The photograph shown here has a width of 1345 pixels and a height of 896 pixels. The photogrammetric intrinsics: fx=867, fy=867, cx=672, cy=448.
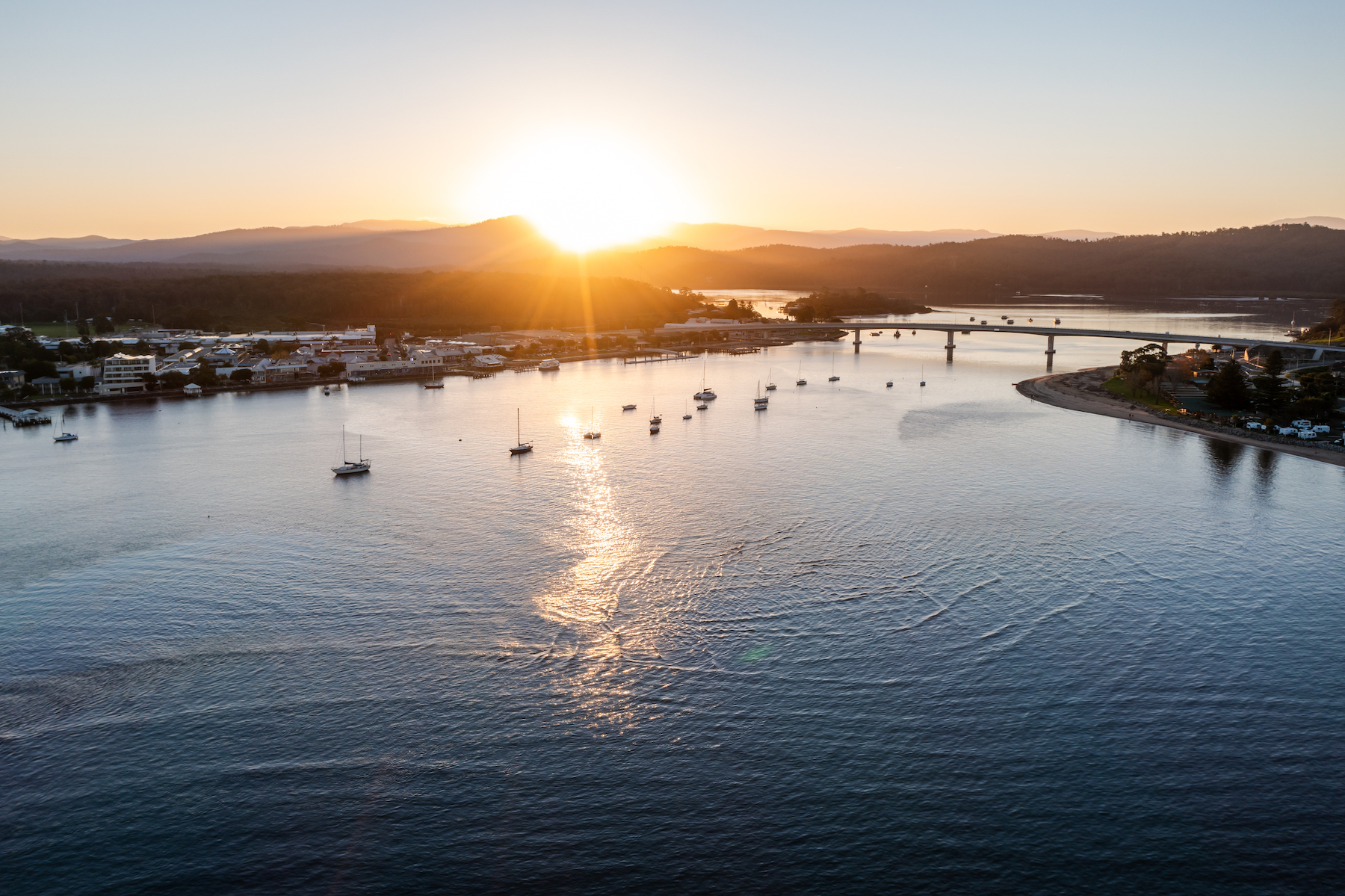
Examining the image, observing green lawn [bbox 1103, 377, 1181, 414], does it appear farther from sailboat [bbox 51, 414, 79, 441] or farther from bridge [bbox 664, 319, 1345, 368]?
sailboat [bbox 51, 414, 79, 441]

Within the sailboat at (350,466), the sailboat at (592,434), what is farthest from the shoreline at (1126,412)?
the sailboat at (350,466)

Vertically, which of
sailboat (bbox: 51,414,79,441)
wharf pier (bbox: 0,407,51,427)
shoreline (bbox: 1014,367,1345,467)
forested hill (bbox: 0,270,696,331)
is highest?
forested hill (bbox: 0,270,696,331)

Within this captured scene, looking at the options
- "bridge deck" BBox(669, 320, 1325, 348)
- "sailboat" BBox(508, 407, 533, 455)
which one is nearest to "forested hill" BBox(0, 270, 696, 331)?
"bridge deck" BBox(669, 320, 1325, 348)

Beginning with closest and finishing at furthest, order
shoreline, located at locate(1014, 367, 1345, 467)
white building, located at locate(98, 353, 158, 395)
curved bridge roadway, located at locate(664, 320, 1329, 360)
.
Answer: shoreline, located at locate(1014, 367, 1345, 467), white building, located at locate(98, 353, 158, 395), curved bridge roadway, located at locate(664, 320, 1329, 360)

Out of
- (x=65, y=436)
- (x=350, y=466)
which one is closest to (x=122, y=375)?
(x=65, y=436)

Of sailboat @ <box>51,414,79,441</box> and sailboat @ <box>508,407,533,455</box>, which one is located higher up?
sailboat @ <box>51,414,79,441</box>

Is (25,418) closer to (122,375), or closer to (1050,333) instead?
(122,375)

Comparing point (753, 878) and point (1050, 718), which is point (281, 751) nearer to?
point (753, 878)
